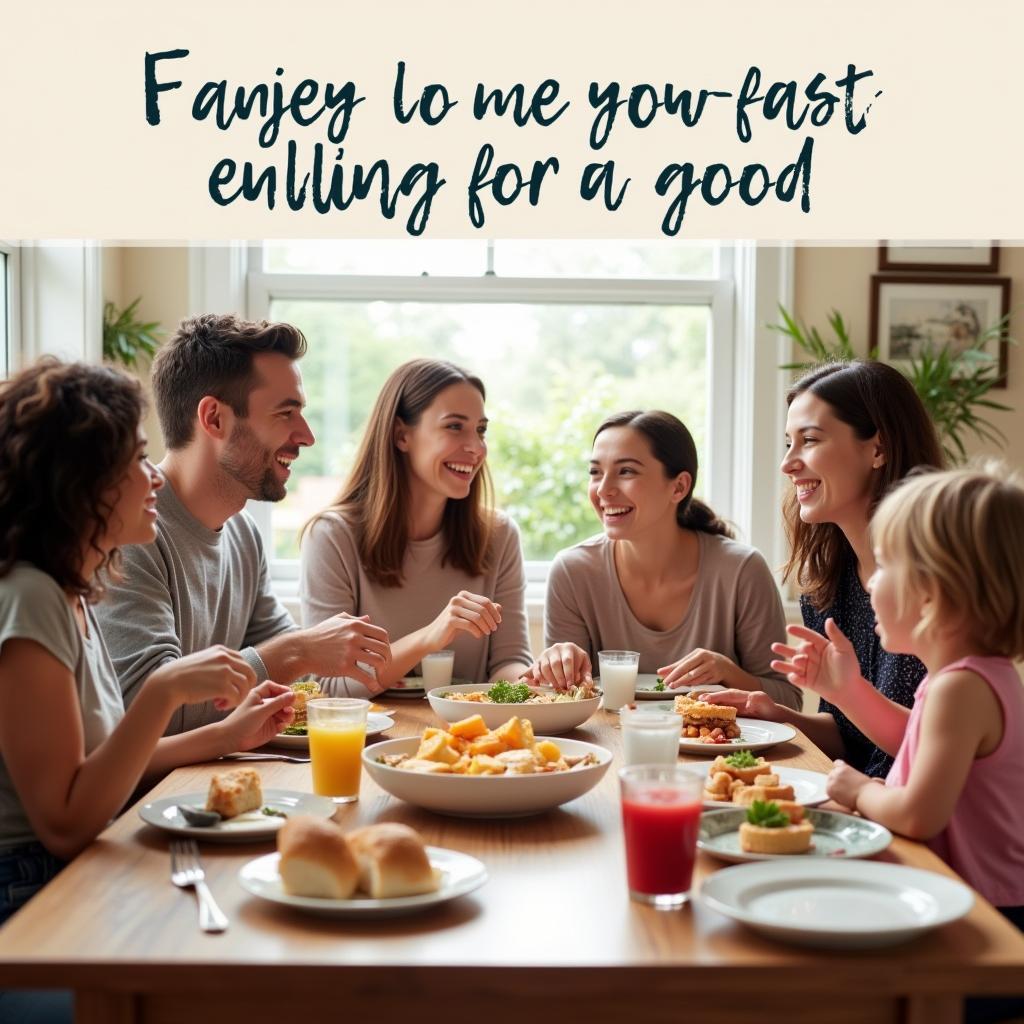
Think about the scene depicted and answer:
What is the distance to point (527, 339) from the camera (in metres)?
4.62

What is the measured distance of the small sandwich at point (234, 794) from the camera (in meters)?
1.49

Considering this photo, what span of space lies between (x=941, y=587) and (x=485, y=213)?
3.21 meters

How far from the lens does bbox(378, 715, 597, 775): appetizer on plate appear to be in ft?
5.03

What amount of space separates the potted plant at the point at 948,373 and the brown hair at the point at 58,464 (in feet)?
9.50

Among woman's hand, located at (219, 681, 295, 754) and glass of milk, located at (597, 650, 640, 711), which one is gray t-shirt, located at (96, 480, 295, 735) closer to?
woman's hand, located at (219, 681, 295, 754)

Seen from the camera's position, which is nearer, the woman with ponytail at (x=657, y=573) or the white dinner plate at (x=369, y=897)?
the white dinner plate at (x=369, y=897)

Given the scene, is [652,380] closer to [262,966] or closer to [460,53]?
[460,53]

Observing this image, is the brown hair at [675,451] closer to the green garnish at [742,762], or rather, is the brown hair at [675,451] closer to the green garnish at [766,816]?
the green garnish at [742,762]

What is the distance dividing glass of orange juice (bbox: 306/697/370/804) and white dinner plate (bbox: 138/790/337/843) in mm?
50

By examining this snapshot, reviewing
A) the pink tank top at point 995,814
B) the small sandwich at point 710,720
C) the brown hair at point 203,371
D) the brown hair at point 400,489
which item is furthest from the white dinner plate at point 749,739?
the brown hair at point 203,371

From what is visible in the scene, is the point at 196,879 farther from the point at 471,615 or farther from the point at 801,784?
the point at 471,615

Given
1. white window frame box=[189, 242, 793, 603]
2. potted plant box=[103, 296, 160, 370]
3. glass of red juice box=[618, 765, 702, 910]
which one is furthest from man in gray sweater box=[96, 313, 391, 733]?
white window frame box=[189, 242, 793, 603]

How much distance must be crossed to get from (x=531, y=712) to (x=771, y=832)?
2.29 feet

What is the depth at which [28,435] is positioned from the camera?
60.5 inches
